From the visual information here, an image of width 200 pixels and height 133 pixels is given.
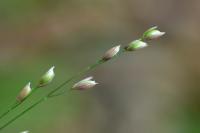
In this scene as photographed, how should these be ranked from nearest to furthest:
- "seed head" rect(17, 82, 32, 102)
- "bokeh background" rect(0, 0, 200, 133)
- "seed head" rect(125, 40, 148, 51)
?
"seed head" rect(17, 82, 32, 102)
"seed head" rect(125, 40, 148, 51)
"bokeh background" rect(0, 0, 200, 133)

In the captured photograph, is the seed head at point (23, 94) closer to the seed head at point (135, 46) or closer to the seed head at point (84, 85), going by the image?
the seed head at point (84, 85)

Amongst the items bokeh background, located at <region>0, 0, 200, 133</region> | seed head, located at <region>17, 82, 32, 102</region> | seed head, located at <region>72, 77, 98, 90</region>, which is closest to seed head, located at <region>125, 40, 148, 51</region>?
seed head, located at <region>72, 77, 98, 90</region>

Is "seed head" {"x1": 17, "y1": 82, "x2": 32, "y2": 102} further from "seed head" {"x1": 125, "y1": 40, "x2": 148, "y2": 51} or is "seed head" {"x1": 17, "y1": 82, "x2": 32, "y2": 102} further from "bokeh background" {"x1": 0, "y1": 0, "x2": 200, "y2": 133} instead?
"bokeh background" {"x1": 0, "y1": 0, "x2": 200, "y2": 133}

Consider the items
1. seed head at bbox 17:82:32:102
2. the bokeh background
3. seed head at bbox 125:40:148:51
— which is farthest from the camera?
the bokeh background

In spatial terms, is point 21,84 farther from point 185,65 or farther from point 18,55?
point 185,65

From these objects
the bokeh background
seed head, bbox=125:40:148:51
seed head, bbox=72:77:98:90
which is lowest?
seed head, bbox=72:77:98:90

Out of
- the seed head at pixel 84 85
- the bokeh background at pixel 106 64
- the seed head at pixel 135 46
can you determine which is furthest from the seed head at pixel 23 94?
the bokeh background at pixel 106 64

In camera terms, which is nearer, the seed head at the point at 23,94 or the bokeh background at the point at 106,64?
the seed head at the point at 23,94

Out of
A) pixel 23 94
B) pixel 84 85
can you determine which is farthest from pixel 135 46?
pixel 23 94
